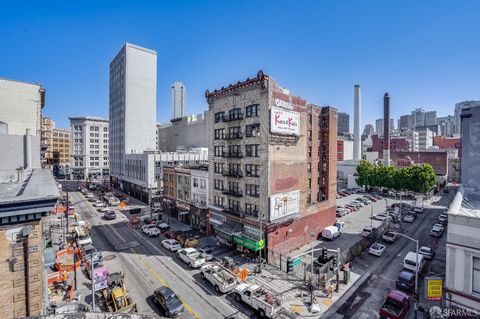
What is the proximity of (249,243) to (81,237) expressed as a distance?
25.7 meters

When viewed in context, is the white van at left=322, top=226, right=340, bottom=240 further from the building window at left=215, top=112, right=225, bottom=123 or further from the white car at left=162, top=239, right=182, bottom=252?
the building window at left=215, top=112, right=225, bottom=123

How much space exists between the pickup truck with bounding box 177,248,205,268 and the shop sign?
5358 mm

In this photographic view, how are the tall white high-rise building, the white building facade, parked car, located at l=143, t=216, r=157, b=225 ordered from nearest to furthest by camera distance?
parked car, located at l=143, t=216, r=157, b=225 → the tall white high-rise building → the white building facade

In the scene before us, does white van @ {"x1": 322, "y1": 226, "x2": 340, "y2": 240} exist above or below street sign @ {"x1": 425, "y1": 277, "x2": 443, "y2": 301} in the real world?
below

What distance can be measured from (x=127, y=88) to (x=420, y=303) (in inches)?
3387

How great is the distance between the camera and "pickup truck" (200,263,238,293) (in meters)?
23.6

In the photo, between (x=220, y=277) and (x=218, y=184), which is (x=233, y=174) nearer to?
(x=218, y=184)

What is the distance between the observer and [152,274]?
27547 mm

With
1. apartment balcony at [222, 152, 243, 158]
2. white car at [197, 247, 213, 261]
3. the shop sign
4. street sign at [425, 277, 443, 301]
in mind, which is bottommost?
white car at [197, 247, 213, 261]

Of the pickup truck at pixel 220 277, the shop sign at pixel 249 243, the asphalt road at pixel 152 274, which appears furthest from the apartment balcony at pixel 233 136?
the asphalt road at pixel 152 274

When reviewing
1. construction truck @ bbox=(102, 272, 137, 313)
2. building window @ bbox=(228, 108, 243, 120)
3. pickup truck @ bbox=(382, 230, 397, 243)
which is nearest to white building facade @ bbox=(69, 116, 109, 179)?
building window @ bbox=(228, 108, 243, 120)

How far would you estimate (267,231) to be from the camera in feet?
100

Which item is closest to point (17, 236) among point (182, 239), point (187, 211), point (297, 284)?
point (297, 284)

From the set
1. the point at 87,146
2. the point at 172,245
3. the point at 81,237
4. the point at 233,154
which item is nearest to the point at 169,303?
the point at 172,245
